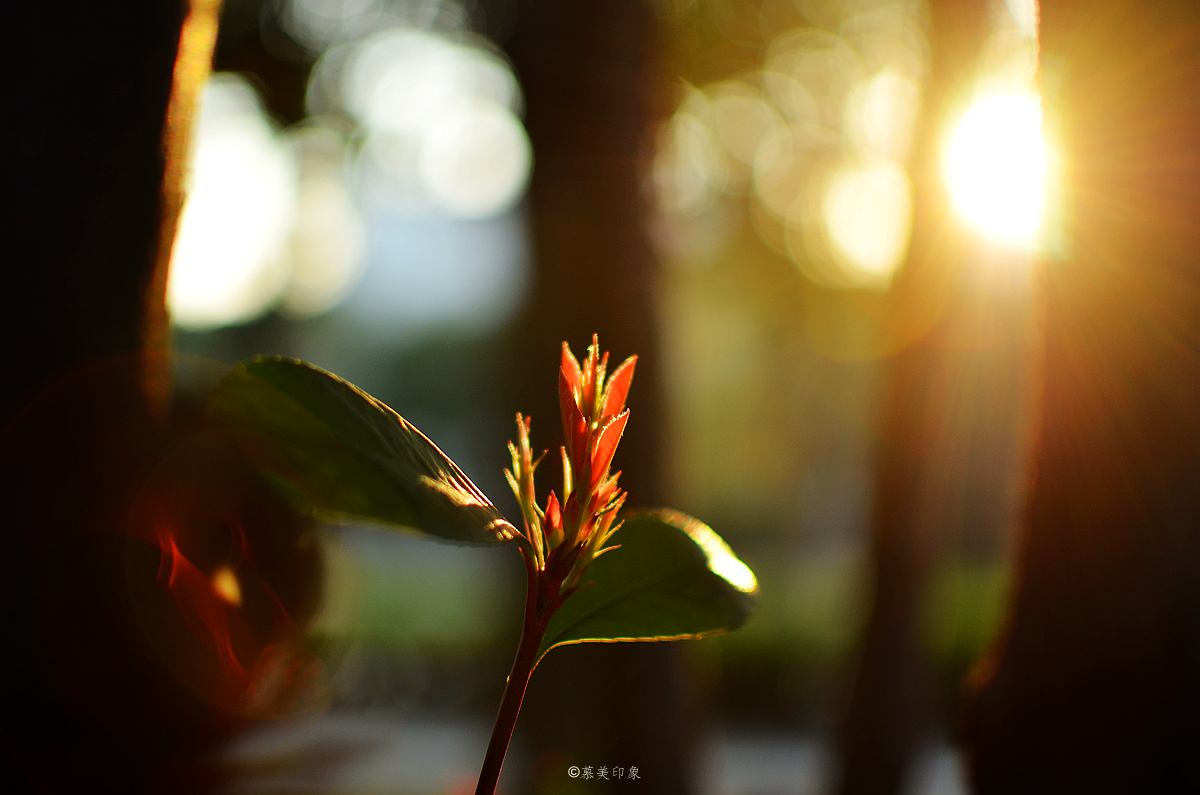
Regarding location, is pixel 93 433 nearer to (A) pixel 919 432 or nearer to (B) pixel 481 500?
(B) pixel 481 500

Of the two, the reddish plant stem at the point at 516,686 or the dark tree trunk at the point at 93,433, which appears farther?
the dark tree trunk at the point at 93,433

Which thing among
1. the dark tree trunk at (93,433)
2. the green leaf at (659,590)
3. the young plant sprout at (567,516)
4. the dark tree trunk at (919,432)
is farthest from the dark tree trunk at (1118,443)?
the dark tree trunk at (919,432)

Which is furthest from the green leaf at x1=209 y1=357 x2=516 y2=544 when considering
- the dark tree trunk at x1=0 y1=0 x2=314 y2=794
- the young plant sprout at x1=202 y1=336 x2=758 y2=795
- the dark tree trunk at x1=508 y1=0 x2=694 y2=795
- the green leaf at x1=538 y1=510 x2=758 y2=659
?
the dark tree trunk at x1=508 y1=0 x2=694 y2=795

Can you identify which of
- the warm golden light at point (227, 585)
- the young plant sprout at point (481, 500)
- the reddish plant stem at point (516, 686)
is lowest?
the reddish plant stem at point (516, 686)

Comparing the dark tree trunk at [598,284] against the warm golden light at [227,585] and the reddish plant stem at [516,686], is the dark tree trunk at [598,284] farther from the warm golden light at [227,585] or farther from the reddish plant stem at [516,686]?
the reddish plant stem at [516,686]

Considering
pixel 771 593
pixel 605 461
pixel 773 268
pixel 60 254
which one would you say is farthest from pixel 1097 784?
pixel 773 268

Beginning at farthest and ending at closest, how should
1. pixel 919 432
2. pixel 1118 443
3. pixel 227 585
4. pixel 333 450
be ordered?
pixel 919 432 → pixel 1118 443 → pixel 227 585 → pixel 333 450

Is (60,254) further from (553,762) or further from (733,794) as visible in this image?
(733,794)

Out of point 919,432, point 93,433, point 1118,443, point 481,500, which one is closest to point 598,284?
point 919,432

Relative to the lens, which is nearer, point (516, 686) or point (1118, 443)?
point (516, 686)
